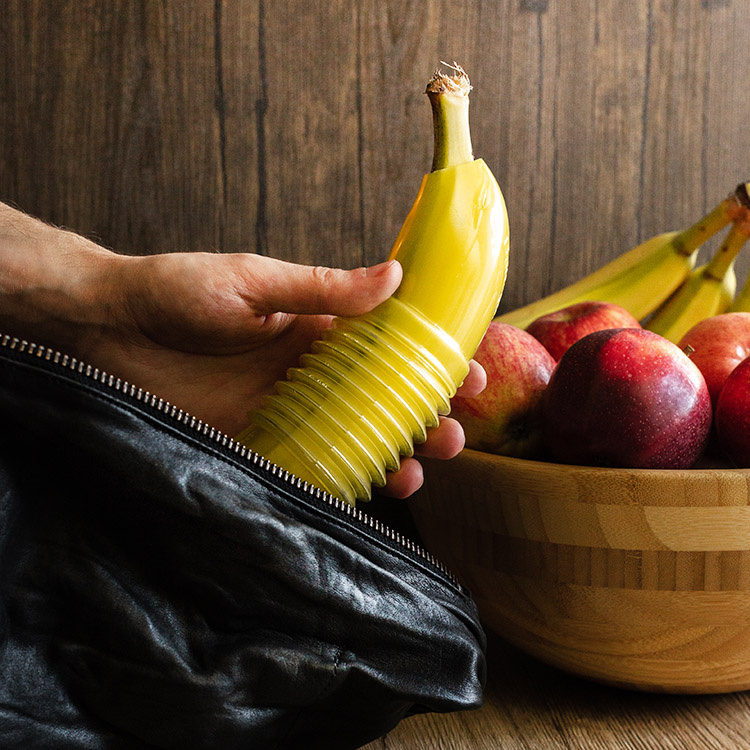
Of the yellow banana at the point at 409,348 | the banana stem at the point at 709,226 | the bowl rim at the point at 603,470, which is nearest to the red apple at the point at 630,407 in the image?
the bowl rim at the point at 603,470

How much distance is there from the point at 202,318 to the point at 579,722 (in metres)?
0.42

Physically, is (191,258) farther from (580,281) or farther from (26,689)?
(580,281)

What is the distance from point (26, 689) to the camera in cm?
37

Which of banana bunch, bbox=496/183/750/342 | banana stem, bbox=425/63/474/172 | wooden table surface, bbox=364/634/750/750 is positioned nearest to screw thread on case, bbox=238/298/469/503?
banana stem, bbox=425/63/474/172

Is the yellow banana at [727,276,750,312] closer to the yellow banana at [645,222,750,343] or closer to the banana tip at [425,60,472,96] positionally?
the yellow banana at [645,222,750,343]

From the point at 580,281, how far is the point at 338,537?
2.18 ft

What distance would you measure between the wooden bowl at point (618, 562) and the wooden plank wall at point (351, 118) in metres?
0.47

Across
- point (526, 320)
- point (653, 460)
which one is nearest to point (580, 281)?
point (526, 320)

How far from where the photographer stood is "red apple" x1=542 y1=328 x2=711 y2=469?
568 millimetres

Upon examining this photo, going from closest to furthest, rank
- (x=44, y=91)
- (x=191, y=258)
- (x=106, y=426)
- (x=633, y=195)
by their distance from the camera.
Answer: (x=106, y=426) → (x=191, y=258) → (x=44, y=91) → (x=633, y=195)

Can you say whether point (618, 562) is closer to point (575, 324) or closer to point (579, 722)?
point (579, 722)

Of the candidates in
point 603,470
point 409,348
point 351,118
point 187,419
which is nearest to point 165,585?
point 187,419

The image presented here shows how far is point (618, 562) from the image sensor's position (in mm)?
549

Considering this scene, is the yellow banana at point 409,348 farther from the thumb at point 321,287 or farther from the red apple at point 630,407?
the red apple at point 630,407
